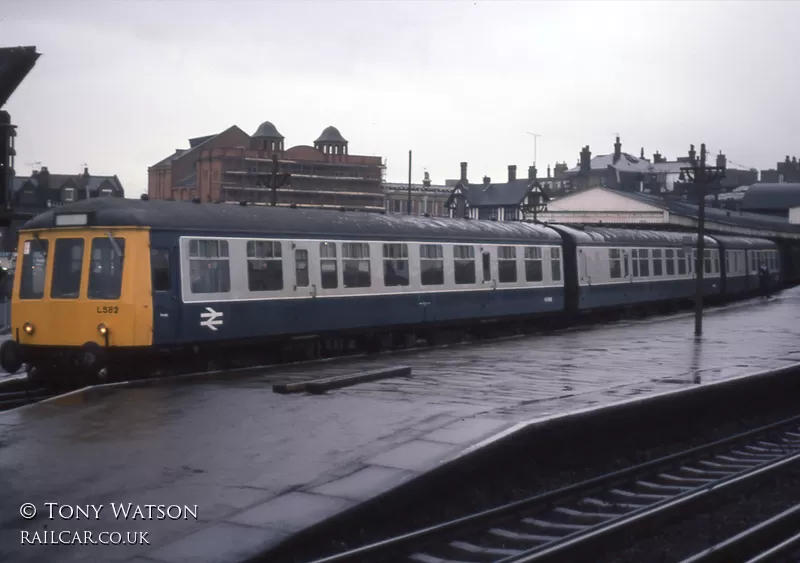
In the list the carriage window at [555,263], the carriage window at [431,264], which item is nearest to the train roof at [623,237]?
the carriage window at [555,263]

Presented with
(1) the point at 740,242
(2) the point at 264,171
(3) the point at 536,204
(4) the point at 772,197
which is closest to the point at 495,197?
(2) the point at 264,171

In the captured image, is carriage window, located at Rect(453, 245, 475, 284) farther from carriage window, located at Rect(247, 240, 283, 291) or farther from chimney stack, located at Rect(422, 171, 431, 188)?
chimney stack, located at Rect(422, 171, 431, 188)

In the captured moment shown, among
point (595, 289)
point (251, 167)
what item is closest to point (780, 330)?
point (595, 289)

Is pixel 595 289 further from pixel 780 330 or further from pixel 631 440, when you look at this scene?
pixel 631 440

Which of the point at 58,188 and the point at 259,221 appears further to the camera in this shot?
the point at 58,188

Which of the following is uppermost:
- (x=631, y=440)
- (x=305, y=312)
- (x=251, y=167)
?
(x=251, y=167)

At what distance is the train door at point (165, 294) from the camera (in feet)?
51.2

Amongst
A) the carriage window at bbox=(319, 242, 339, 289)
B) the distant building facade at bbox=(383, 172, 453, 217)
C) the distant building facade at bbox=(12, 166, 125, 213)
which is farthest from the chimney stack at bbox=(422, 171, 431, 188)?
the carriage window at bbox=(319, 242, 339, 289)

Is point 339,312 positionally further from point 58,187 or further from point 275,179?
point 58,187

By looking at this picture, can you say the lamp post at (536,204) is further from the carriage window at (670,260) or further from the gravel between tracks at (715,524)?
the gravel between tracks at (715,524)

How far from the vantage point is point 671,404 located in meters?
13.7

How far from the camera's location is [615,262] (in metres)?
31.9

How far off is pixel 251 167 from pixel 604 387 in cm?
10147

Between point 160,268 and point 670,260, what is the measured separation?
84.1ft
